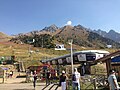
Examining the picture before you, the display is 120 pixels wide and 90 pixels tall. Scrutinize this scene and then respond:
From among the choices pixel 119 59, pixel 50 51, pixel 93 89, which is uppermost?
pixel 50 51

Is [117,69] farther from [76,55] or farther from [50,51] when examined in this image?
[50,51]

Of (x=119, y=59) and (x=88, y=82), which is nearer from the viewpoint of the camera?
(x=88, y=82)

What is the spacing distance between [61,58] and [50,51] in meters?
47.3

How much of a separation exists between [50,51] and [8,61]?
26074 millimetres

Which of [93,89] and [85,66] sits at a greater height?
[85,66]

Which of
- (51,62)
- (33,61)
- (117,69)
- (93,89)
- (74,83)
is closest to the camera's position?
(74,83)

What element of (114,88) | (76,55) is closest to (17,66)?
(76,55)

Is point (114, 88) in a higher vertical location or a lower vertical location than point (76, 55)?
lower

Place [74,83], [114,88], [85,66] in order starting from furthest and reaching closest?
1. [85,66]
2. [74,83]
3. [114,88]

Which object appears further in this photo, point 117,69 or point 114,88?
point 117,69

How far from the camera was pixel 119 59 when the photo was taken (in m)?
24.1

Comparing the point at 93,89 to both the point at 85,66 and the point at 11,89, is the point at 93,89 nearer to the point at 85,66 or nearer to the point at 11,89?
the point at 11,89

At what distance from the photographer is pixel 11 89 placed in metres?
24.0

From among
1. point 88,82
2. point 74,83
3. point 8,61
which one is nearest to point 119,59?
point 88,82
